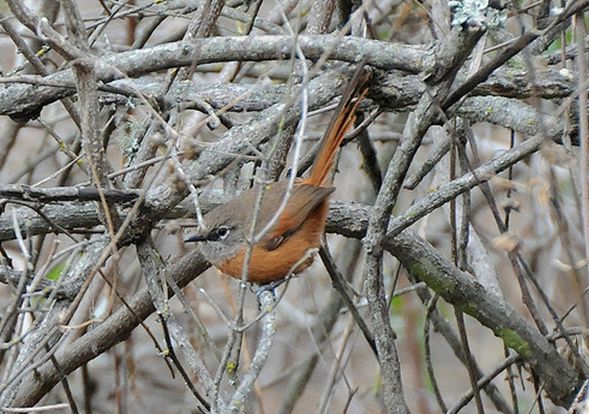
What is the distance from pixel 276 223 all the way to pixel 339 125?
0.52 metres

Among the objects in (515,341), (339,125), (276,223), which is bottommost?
(515,341)

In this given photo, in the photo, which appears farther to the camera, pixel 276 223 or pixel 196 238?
pixel 276 223

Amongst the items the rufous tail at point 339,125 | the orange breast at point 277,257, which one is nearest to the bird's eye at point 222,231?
the orange breast at point 277,257

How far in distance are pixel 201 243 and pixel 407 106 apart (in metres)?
0.99

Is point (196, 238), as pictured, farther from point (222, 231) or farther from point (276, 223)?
point (276, 223)

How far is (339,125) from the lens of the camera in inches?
140

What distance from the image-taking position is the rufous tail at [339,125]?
10.3ft

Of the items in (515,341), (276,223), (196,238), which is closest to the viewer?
(515,341)

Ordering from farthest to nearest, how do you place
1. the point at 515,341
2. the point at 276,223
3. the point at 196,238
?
the point at 276,223, the point at 196,238, the point at 515,341

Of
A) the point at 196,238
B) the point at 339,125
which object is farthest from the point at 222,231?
the point at 339,125

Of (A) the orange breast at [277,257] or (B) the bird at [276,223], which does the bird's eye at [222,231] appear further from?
(A) the orange breast at [277,257]

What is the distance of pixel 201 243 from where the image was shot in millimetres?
3709

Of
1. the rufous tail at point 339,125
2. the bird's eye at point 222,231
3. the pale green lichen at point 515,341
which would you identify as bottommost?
the pale green lichen at point 515,341

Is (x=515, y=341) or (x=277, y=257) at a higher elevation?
(x=277, y=257)
